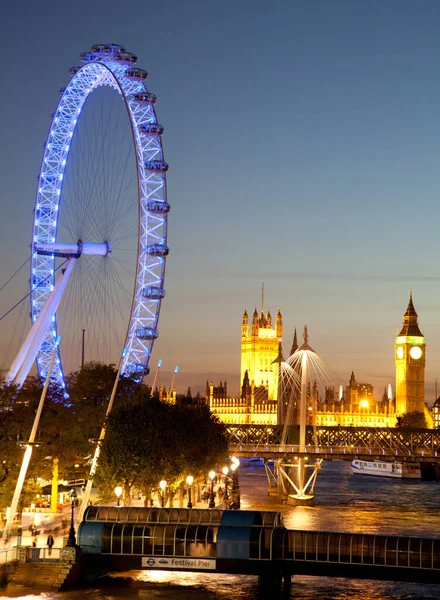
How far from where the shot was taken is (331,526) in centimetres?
7650

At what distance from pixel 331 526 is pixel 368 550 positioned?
112 feet

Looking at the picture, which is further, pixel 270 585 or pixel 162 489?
pixel 162 489

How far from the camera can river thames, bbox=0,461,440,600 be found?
4756cm

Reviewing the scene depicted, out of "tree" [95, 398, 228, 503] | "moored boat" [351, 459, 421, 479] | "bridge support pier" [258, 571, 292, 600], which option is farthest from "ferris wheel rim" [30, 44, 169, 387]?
"moored boat" [351, 459, 421, 479]

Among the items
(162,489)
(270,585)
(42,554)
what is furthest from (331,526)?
(42,554)

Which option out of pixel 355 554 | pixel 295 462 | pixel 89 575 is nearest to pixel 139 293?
pixel 89 575

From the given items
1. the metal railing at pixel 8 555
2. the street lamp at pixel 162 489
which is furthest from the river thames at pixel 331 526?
the street lamp at pixel 162 489

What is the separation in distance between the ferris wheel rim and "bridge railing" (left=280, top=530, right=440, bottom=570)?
2500 centimetres

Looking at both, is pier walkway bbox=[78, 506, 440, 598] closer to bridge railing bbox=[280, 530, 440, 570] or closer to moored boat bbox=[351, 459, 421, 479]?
bridge railing bbox=[280, 530, 440, 570]

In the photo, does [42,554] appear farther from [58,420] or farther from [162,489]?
[58,420]

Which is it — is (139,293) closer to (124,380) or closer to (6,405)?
(6,405)

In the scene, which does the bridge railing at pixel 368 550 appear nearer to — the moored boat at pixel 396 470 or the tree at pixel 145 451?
the tree at pixel 145 451

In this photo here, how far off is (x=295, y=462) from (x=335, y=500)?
5.20m

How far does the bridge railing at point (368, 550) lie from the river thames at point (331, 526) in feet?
16.6
